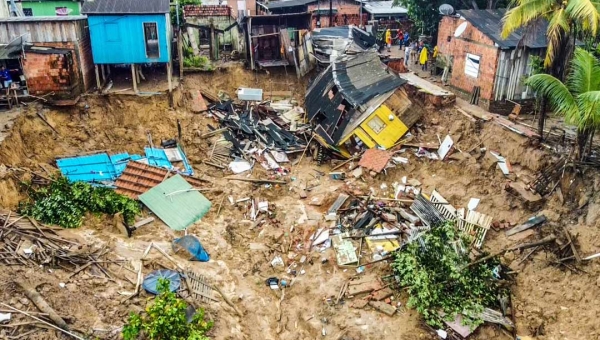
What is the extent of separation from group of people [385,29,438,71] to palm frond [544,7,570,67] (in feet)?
32.7

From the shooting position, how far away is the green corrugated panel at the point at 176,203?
16594 millimetres

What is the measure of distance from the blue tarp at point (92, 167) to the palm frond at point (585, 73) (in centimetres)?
1559

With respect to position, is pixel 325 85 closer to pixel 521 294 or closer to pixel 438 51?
pixel 438 51

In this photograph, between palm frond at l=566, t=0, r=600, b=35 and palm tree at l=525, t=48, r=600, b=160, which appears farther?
palm tree at l=525, t=48, r=600, b=160

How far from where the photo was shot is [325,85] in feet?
74.7

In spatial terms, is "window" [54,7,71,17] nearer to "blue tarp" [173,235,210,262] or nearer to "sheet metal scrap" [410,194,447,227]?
"blue tarp" [173,235,210,262]

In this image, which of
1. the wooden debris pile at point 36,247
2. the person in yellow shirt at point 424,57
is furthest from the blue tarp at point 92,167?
the person in yellow shirt at point 424,57

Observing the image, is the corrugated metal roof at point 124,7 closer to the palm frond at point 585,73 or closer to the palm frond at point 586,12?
the palm frond at point 586,12

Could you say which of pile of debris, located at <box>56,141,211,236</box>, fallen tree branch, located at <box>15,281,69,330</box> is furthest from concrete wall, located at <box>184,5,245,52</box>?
fallen tree branch, located at <box>15,281,69,330</box>

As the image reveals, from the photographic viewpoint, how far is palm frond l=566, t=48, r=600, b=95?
13.8 meters

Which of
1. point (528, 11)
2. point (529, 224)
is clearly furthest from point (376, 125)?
point (529, 224)

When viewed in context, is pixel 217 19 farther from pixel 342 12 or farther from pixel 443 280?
pixel 443 280

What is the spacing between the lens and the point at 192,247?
576 inches

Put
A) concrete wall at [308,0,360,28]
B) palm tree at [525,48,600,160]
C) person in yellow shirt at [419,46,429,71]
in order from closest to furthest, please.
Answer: palm tree at [525,48,600,160], person in yellow shirt at [419,46,429,71], concrete wall at [308,0,360,28]
